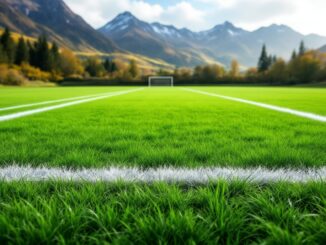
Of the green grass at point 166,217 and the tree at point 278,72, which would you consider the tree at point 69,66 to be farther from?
the green grass at point 166,217

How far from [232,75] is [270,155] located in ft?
342

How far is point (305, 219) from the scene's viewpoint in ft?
4.52

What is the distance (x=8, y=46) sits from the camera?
84312 millimetres

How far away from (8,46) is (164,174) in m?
95.7

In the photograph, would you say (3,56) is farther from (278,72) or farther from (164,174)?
(164,174)

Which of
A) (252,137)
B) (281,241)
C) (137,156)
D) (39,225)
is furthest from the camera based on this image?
(252,137)

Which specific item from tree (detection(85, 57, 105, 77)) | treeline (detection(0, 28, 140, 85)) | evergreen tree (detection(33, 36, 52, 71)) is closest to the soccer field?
treeline (detection(0, 28, 140, 85))

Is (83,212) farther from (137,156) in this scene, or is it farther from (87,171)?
(137,156)

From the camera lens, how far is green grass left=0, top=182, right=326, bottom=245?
1.24 m

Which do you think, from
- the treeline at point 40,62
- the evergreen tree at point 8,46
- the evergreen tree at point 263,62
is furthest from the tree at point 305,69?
the evergreen tree at point 8,46

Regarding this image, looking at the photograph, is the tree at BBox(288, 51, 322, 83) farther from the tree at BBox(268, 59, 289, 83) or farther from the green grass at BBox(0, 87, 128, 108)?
the green grass at BBox(0, 87, 128, 108)

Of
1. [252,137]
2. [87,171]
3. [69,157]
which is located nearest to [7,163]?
[69,157]

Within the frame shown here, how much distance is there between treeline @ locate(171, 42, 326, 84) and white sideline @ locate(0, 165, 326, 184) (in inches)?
3126

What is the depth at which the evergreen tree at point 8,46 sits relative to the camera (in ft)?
277
